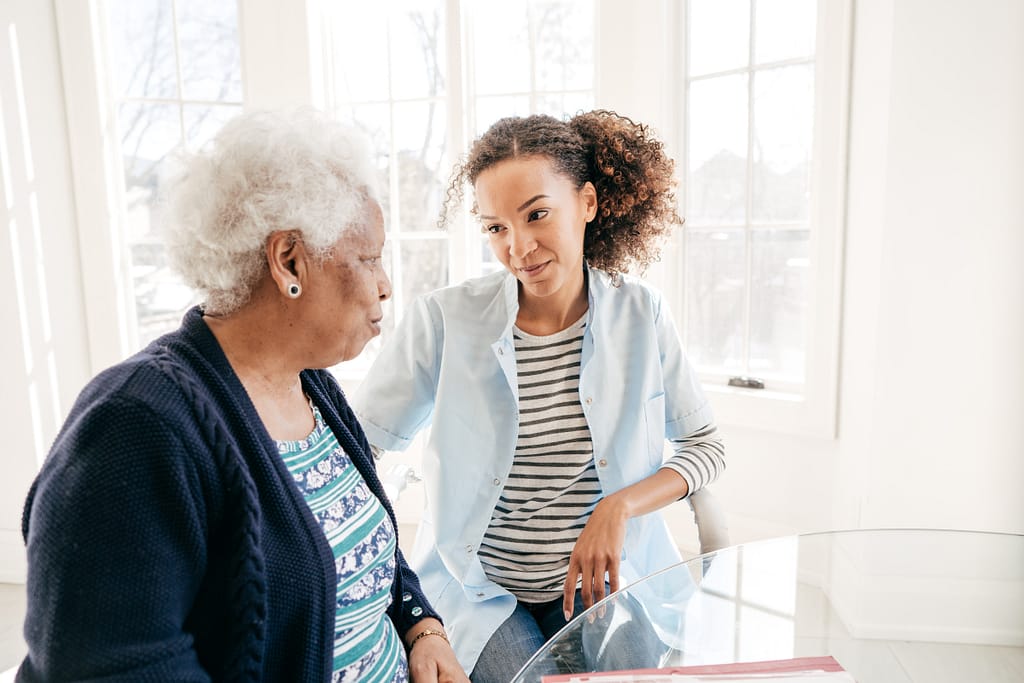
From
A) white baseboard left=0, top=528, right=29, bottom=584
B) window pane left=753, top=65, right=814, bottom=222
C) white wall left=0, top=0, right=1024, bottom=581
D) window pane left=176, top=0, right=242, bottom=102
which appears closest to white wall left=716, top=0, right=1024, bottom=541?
white wall left=0, top=0, right=1024, bottom=581

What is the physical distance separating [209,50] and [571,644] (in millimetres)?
2877

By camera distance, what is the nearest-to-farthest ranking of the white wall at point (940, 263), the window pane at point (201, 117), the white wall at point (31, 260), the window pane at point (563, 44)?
the white wall at point (940, 263)
the white wall at point (31, 260)
the window pane at point (563, 44)
the window pane at point (201, 117)

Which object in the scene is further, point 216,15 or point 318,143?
point 216,15

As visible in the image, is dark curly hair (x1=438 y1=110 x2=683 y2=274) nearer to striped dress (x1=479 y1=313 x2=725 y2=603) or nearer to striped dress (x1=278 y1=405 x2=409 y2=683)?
striped dress (x1=479 y1=313 x2=725 y2=603)

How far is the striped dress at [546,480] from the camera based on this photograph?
4.41 ft

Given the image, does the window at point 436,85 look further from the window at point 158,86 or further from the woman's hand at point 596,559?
the woman's hand at point 596,559

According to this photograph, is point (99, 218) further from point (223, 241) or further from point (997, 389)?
point (997, 389)

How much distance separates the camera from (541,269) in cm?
134

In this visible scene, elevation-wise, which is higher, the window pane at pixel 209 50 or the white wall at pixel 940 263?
the window pane at pixel 209 50

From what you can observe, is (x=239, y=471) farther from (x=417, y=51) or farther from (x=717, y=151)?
(x=417, y=51)

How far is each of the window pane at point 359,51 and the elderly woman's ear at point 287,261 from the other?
2.44 meters

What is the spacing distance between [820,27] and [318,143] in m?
2.10

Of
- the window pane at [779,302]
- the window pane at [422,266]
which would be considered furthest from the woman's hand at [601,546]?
the window pane at [422,266]

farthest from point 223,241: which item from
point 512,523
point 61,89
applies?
point 61,89
